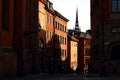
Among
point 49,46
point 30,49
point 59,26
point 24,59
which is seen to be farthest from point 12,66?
point 59,26

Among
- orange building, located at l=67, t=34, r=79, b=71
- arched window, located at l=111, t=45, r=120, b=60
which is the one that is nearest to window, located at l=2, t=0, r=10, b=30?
arched window, located at l=111, t=45, r=120, b=60

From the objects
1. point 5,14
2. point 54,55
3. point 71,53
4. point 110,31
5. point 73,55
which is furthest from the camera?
point 73,55

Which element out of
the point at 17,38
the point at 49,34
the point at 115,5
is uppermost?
the point at 115,5

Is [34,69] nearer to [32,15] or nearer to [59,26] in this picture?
A: [32,15]

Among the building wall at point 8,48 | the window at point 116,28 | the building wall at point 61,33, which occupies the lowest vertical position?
the building wall at point 8,48

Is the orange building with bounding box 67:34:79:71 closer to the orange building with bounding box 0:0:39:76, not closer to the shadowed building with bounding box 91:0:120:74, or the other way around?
the shadowed building with bounding box 91:0:120:74

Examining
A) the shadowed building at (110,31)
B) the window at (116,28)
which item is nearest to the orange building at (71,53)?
the shadowed building at (110,31)

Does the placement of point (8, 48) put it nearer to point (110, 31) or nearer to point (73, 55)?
point (110, 31)

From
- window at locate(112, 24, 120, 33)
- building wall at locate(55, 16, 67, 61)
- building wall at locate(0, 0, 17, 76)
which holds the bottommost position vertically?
building wall at locate(0, 0, 17, 76)

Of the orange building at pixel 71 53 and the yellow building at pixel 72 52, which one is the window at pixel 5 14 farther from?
the yellow building at pixel 72 52

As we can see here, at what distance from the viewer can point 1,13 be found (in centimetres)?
4250

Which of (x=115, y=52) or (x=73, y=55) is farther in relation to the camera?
(x=73, y=55)

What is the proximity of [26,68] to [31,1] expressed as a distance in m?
9.88

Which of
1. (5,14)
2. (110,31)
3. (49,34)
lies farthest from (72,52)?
(5,14)
